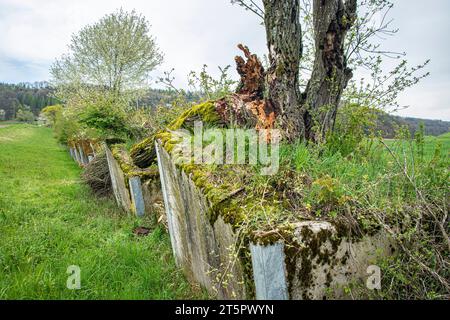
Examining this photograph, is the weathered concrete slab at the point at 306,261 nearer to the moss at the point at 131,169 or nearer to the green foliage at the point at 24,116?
the moss at the point at 131,169

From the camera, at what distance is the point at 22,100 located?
98.7 metres

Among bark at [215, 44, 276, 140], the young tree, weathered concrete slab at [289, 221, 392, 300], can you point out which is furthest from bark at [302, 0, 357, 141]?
the young tree

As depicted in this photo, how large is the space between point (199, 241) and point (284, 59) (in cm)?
310

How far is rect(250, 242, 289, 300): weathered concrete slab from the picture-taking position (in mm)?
1781

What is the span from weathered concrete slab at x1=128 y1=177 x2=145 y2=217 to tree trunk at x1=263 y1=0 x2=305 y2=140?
3.25 m

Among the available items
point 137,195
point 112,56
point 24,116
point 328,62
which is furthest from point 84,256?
point 24,116

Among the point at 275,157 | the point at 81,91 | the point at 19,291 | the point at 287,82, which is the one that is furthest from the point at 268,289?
the point at 81,91

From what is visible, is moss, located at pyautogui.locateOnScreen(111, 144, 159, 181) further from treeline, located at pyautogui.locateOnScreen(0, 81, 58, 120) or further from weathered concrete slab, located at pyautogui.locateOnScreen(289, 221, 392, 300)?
treeline, located at pyautogui.locateOnScreen(0, 81, 58, 120)

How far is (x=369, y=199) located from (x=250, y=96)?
3.24 m

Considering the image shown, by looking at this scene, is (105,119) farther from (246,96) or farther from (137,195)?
(246,96)

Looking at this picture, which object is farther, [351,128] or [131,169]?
[131,169]

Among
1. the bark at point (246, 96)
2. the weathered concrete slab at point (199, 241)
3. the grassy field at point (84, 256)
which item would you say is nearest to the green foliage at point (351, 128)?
the bark at point (246, 96)

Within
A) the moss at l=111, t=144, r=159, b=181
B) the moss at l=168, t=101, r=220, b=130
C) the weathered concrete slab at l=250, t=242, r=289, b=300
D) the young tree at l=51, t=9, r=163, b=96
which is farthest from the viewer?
the young tree at l=51, t=9, r=163, b=96

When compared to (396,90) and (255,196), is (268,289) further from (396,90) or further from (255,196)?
(396,90)
